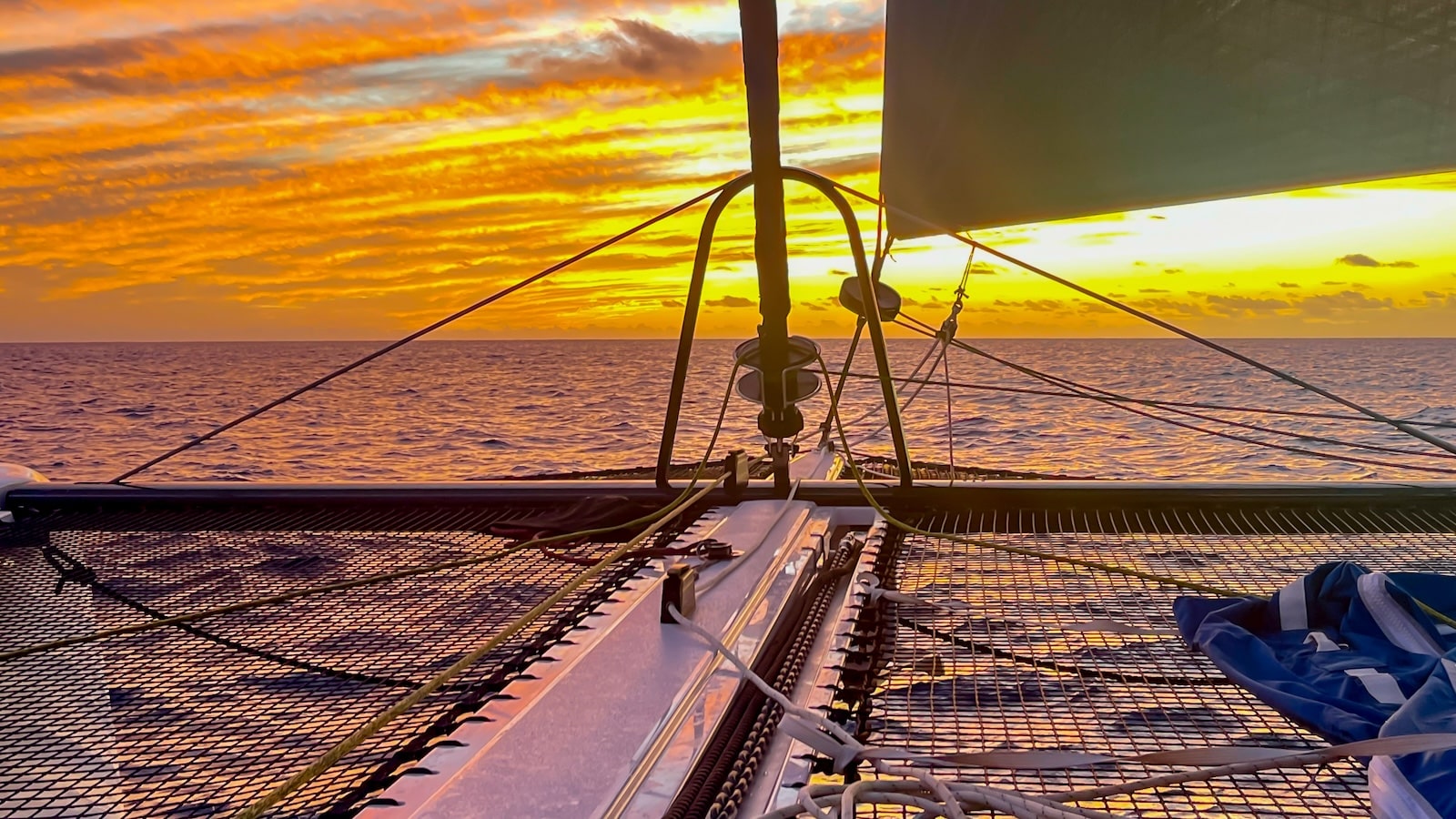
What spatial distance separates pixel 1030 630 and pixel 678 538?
85 centimetres

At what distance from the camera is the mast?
252cm

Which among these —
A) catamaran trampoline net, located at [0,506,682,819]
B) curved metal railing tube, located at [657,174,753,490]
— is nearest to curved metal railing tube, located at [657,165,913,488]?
curved metal railing tube, located at [657,174,753,490]

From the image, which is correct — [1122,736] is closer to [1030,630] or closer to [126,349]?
[1030,630]

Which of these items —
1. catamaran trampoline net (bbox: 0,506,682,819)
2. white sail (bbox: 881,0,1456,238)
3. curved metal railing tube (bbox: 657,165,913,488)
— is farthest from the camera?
curved metal railing tube (bbox: 657,165,913,488)

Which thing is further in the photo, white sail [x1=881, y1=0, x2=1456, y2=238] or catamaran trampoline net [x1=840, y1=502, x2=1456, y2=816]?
white sail [x1=881, y1=0, x2=1456, y2=238]

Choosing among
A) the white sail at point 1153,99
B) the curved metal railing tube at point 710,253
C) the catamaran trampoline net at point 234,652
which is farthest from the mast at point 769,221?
the white sail at point 1153,99

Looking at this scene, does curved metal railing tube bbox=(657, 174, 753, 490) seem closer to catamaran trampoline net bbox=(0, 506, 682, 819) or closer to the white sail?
catamaran trampoline net bbox=(0, 506, 682, 819)

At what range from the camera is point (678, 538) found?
2.45 meters

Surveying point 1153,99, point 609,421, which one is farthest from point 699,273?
point 609,421

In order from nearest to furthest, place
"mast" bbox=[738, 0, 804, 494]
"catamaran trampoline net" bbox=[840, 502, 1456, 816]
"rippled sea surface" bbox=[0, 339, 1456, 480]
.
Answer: "catamaran trampoline net" bbox=[840, 502, 1456, 816]
"mast" bbox=[738, 0, 804, 494]
"rippled sea surface" bbox=[0, 339, 1456, 480]

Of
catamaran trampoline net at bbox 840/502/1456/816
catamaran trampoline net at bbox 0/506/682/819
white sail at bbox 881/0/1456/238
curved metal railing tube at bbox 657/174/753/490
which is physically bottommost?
catamaran trampoline net at bbox 0/506/682/819

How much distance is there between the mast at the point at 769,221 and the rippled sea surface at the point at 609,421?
3.21 feet

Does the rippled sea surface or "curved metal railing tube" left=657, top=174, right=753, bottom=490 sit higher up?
"curved metal railing tube" left=657, top=174, right=753, bottom=490

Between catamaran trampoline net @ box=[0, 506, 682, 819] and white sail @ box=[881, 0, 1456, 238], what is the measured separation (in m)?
1.63
